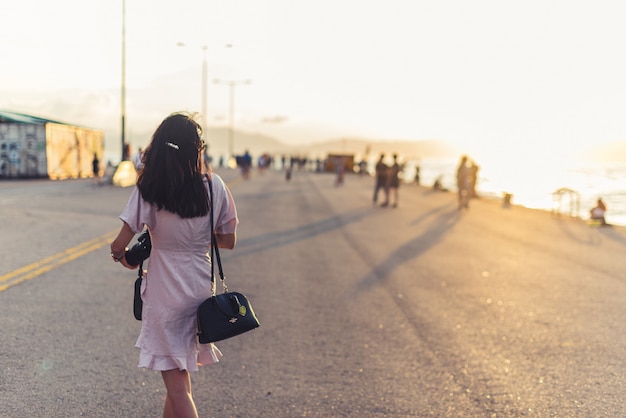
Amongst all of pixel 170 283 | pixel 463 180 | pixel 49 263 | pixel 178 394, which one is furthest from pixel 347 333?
pixel 463 180

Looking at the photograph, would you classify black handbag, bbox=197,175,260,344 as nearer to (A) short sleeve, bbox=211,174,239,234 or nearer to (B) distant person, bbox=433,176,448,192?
(A) short sleeve, bbox=211,174,239,234

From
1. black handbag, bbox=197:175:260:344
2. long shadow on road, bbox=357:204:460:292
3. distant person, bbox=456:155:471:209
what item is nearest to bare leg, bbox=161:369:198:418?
black handbag, bbox=197:175:260:344

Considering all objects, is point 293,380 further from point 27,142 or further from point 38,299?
point 27,142

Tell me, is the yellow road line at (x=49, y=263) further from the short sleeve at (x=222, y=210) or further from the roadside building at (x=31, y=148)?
the roadside building at (x=31, y=148)

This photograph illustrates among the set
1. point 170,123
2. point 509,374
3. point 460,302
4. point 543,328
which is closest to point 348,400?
point 509,374

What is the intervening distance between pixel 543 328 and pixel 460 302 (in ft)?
4.18

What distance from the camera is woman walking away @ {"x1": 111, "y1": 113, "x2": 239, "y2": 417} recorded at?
3.06 metres

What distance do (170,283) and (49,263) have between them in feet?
22.2

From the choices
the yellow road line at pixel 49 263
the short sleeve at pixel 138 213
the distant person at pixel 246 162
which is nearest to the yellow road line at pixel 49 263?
the yellow road line at pixel 49 263

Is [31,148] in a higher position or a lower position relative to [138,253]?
lower

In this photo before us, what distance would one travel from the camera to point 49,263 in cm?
912

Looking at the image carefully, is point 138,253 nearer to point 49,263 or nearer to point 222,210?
point 222,210

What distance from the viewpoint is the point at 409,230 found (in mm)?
15594

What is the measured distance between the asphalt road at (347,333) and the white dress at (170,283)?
1.13 metres
